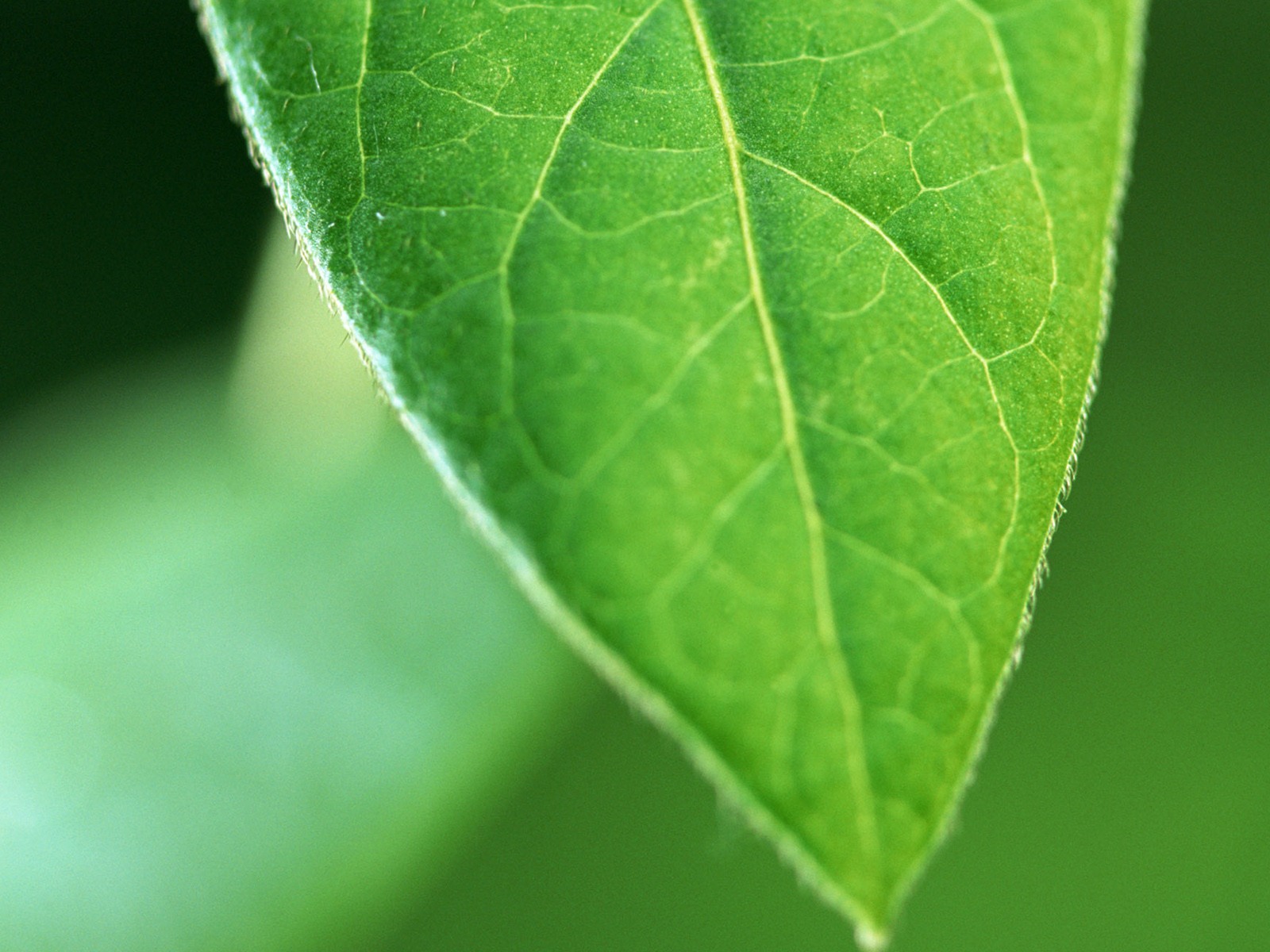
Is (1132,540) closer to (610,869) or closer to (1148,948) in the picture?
(1148,948)

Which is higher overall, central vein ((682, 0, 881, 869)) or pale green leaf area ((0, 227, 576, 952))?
central vein ((682, 0, 881, 869))

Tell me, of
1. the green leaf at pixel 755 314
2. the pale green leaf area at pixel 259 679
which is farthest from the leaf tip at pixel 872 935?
the pale green leaf area at pixel 259 679

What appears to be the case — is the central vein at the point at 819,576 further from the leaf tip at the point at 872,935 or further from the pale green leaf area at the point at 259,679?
the pale green leaf area at the point at 259,679

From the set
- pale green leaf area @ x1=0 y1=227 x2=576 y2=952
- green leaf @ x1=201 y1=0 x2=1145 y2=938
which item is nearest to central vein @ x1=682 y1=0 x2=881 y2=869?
green leaf @ x1=201 y1=0 x2=1145 y2=938

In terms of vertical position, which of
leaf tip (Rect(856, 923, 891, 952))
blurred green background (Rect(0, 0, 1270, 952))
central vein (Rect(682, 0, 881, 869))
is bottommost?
blurred green background (Rect(0, 0, 1270, 952))

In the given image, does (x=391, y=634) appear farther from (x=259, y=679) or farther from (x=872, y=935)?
(x=872, y=935)

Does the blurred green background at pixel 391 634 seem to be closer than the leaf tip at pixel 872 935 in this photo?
No

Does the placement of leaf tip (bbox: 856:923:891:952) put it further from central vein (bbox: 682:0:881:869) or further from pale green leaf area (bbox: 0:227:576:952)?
pale green leaf area (bbox: 0:227:576:952)

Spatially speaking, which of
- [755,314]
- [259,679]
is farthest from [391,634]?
[755,314]
